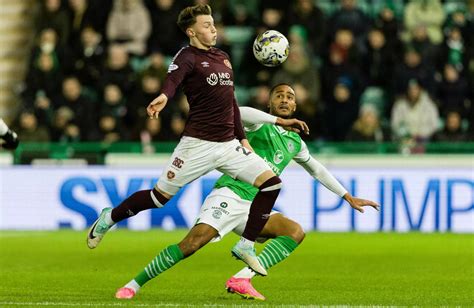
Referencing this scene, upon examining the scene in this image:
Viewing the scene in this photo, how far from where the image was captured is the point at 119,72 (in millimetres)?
21141

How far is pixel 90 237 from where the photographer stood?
32.8 feet

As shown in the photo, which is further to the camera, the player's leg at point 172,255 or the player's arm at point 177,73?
the player's leg at point 172,255

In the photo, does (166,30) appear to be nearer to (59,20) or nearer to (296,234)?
(59,20)

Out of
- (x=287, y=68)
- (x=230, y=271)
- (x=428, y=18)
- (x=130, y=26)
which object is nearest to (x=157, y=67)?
(x=130, y=26)

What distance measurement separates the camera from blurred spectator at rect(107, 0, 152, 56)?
21.9 meters

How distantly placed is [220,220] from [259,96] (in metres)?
10.3

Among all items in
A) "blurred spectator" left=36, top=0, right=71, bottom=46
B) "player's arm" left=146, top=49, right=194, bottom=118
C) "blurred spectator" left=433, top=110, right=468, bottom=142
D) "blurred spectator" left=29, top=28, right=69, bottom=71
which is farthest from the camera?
"blurred spectator" left=36, top=0, right=71, bottom=46

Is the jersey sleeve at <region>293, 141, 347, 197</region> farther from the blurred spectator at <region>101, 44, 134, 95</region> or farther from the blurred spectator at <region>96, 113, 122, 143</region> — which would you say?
the blurred spectator at <region>101, 44, 134, 95</region>

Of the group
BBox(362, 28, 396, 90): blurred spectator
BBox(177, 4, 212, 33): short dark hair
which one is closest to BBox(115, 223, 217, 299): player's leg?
BBox(177, 4, 212, 33): short dark hair

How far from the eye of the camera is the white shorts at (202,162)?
967cm

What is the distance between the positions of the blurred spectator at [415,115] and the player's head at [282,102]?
32.5 feet

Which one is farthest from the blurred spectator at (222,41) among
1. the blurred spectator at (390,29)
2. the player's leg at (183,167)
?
the player's leg at (183,167)

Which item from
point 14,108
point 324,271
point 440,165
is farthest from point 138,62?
point 324,271

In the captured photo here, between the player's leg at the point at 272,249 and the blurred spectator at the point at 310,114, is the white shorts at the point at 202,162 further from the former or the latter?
the blurred spectator at the point at 310,114
